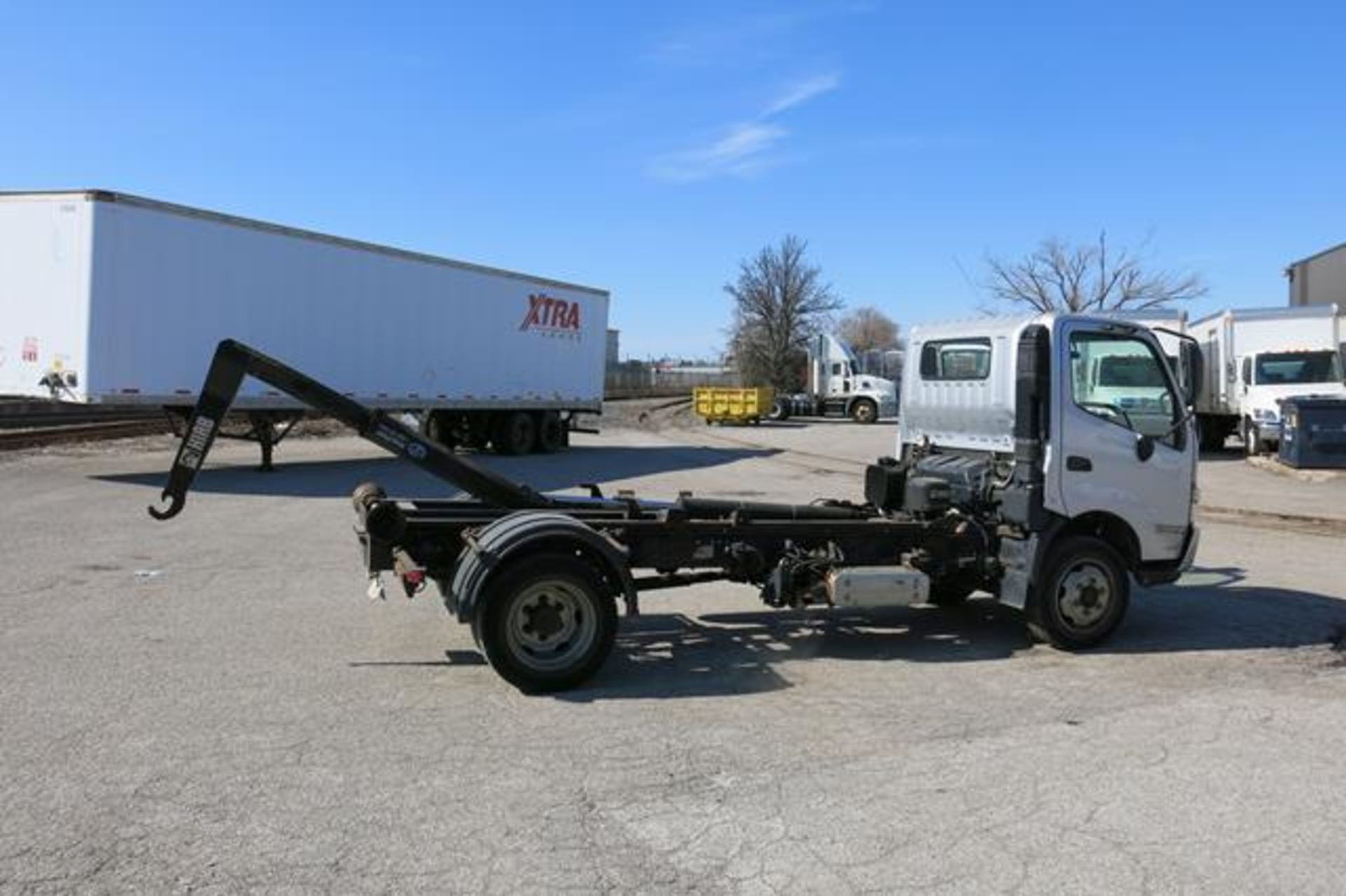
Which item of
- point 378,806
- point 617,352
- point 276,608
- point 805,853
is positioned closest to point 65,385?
point 276,608

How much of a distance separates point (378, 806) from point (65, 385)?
49.1ft

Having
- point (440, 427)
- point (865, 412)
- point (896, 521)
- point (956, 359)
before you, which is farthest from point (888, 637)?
point (865, 412)

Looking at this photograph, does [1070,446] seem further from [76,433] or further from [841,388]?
[841,388]

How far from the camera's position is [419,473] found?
837 inches

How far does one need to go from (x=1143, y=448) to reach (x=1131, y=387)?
446 millimetres

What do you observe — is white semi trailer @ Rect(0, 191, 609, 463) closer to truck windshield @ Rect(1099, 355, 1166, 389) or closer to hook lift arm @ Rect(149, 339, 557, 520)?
hook lift arm @ Rect(149, 339, 557, 520)

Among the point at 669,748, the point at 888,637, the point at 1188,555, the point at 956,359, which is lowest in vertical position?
the point at 669,748

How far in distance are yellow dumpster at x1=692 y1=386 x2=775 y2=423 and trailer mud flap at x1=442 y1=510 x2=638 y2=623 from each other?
43131 millimetres

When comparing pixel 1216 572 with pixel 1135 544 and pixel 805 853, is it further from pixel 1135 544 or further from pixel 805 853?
pixel 805 853

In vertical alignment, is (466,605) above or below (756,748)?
above

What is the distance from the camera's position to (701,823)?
14.8ft

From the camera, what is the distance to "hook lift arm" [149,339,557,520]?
696 cm

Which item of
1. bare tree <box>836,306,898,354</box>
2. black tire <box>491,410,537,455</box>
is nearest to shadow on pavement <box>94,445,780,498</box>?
black tire <box>491,410,537,455</box>

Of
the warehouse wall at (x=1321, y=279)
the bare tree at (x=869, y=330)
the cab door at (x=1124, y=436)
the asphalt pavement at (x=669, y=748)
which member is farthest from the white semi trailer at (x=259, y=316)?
the bare tree at (x=869, y=330)
